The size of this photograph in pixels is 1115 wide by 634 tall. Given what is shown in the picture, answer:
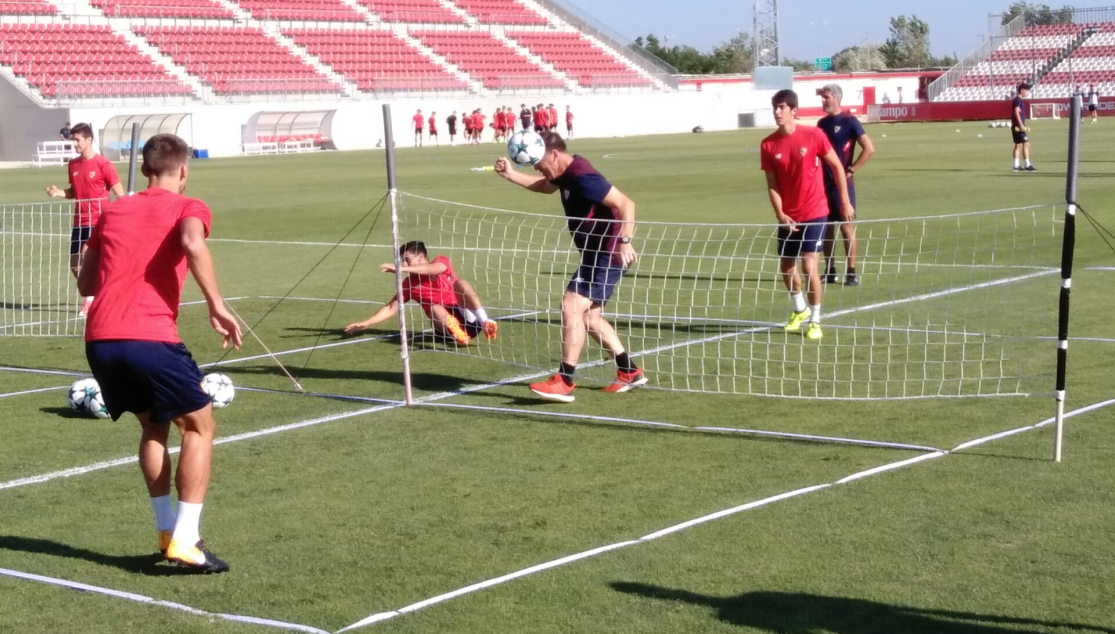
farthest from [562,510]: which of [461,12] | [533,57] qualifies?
[461,12]

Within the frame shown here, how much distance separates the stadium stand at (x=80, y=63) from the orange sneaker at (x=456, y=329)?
45.1m

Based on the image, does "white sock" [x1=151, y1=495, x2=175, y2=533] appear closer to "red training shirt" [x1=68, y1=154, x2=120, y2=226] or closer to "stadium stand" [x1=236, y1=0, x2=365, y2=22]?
"red training shirt" [x1=68, y1=154, x2=120, y2=226]

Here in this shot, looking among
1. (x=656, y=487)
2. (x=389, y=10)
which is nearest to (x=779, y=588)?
(x=656, y=487)

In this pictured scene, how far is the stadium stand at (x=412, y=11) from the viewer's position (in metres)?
71.3

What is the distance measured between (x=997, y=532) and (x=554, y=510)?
→ 1.98 meters

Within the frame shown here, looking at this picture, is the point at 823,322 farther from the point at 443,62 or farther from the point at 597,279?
the point at 443,62

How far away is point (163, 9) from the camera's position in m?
61.5

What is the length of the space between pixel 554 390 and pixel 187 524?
3636 mm

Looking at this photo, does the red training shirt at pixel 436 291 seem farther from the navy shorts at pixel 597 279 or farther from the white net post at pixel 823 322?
the navy shorts at pixel 597 279

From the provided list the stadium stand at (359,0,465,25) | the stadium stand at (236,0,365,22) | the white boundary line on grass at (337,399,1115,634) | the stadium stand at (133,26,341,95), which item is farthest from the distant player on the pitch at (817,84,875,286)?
the stadium stand at (359,0,465,25)

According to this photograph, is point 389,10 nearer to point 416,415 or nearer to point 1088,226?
point 1088,226

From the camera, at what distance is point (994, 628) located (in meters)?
4.93

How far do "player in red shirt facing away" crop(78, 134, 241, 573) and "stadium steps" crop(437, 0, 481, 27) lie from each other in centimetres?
7051

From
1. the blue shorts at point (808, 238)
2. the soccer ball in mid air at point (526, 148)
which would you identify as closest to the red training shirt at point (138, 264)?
the soccer ball in mid air at point (526, 148)
